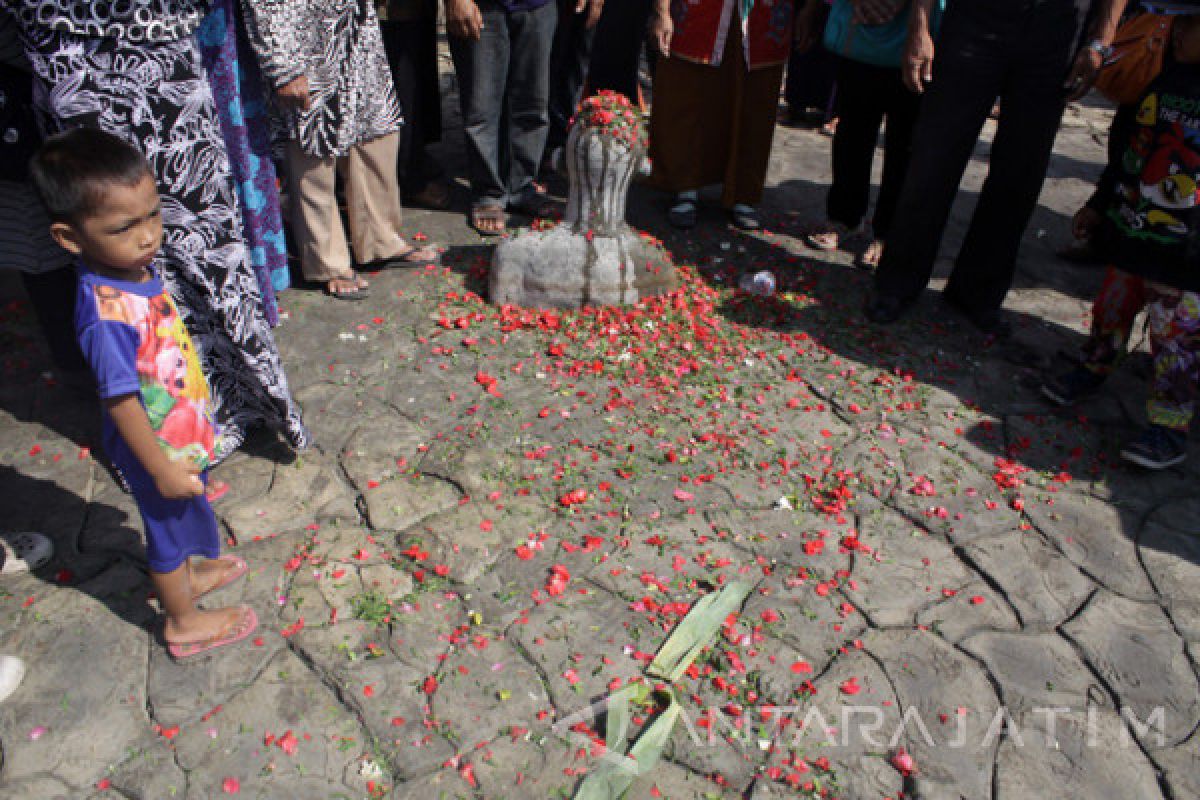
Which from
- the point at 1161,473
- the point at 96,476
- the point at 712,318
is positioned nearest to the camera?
the point at 96,476

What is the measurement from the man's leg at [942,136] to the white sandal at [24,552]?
3.76 m

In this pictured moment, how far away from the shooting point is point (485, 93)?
480 centimetres

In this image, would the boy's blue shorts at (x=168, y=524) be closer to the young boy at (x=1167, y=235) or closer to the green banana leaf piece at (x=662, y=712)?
the green banana leaf piece at (x=662, y=712)

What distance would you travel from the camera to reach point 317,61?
12.4 ft

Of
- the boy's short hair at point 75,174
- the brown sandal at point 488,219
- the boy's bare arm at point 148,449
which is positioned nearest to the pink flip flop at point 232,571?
the boy's bare arm at point 148,449

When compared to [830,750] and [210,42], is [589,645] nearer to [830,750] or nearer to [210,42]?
[830,750]

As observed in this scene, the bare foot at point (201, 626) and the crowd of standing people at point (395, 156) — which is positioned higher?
the crowd of standing people at point (395, 156)

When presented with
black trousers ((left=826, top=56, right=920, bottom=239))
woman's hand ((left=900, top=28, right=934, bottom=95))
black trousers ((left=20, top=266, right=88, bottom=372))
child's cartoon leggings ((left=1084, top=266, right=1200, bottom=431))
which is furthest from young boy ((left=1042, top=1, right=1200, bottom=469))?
black trousers ((left=20, top=266, right=88, bottom=372))

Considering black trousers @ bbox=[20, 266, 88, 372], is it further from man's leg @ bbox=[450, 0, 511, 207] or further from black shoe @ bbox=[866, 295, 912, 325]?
black shoe @ bbox=[866, 295, 912, 325]

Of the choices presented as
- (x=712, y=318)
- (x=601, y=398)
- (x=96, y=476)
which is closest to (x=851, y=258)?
(x=712, y=318)

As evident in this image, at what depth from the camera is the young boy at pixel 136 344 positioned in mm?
2127

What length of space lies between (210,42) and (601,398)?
2.03 metres

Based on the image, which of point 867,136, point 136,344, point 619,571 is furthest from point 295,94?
point 867,136

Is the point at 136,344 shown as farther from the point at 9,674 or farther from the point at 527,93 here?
the point at 527,93
